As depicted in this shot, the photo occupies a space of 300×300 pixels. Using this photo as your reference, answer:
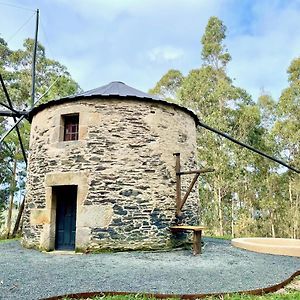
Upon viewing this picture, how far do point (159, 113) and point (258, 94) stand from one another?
1583 centimetres

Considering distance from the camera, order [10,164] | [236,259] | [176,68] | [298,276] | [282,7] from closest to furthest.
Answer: [298,276], [236,259], [282,7], [10,164], [176,68]

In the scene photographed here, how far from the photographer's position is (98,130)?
28.3 ft

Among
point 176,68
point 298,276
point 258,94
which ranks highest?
point 176,68

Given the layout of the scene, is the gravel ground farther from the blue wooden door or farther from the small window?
the small window

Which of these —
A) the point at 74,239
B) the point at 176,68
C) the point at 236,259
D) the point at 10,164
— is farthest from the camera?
the point at 176,68

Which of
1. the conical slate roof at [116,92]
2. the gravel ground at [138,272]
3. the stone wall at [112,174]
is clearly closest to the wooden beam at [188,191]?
the stone wall at [112,174]

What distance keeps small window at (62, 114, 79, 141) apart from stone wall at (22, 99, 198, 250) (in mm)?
266

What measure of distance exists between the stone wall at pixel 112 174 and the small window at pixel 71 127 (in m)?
0.27

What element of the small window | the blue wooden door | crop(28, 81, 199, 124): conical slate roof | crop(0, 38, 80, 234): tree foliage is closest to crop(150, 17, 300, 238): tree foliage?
crop(0, 38, 80, 234): tree foliage

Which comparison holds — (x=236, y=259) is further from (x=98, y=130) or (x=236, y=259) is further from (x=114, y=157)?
(x=98, y=130)

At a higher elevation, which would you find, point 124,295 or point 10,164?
point 10,164

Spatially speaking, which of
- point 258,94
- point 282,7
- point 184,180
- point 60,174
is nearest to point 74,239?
point 60,174

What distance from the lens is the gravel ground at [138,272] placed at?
4.68 m

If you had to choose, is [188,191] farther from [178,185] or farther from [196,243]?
[196,243]
